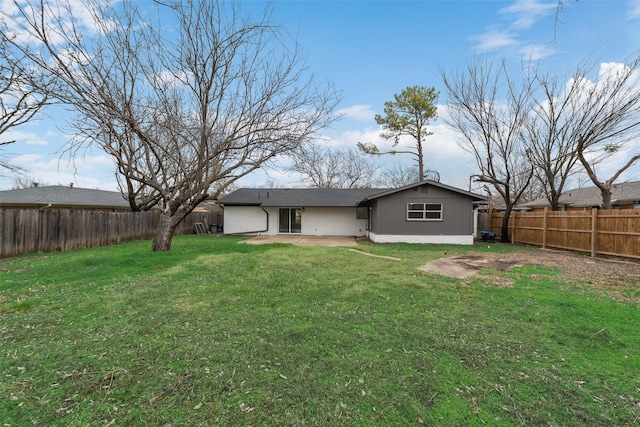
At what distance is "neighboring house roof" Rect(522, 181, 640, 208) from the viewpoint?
18.8 metres

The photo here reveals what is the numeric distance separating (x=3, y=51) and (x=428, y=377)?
34.4 ft

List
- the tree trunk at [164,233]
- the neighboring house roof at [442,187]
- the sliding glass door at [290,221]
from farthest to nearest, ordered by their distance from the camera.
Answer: the sliding glass door at [290,221] < the neighboring house roof at [442,187] < the tree trunk at [164,233]

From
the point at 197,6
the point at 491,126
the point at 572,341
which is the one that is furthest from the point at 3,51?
the point at 491,126

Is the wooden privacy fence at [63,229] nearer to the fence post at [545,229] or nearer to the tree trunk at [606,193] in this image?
the fence post at [545,229]

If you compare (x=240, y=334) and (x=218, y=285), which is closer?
(x=240, y=334)

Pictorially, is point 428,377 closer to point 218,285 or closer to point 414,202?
point 218,285

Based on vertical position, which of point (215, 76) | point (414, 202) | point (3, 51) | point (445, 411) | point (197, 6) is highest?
point (197, 6)

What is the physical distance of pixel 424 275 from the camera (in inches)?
259

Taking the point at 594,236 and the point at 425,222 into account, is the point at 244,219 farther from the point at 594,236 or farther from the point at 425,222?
the point at 594,236

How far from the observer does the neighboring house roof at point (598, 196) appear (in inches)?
740

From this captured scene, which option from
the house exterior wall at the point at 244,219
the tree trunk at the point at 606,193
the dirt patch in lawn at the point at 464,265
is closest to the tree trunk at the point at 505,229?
the tree trunk at the point at 606,193

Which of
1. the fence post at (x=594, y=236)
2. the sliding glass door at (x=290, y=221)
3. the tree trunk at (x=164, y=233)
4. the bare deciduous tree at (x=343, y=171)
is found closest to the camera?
the tree trunk at (x=164, y=233)

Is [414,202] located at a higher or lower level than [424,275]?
higher

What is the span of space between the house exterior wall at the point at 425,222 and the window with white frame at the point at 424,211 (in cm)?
15
